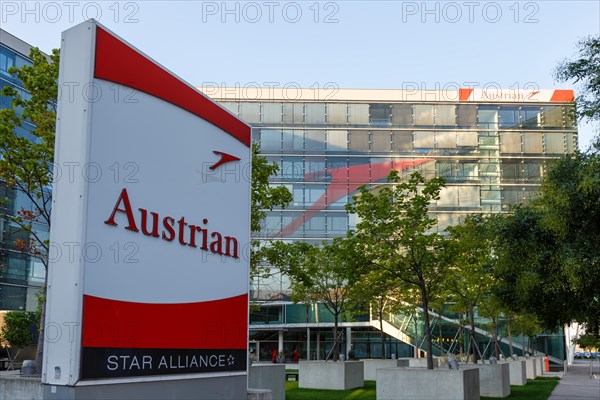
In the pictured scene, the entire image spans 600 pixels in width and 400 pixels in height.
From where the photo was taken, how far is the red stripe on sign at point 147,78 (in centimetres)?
706

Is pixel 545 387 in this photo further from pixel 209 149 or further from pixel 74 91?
pixel 74 91

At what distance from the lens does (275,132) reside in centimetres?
6375

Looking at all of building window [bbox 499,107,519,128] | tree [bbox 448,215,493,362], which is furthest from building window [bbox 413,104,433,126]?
tree [bbox 448,215,493,362]

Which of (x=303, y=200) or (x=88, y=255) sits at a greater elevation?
(x=303, y=200)

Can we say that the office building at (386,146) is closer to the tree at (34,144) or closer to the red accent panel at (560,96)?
the red accent panel at (560,96)

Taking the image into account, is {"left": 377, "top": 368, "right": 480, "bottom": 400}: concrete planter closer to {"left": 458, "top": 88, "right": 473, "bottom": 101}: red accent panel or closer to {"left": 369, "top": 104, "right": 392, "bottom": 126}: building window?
{"left": 369, "top": 104, "right": 392, "bottom": 126}: building window

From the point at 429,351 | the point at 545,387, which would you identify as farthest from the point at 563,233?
the point at 545,387

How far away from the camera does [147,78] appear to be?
25.4ft

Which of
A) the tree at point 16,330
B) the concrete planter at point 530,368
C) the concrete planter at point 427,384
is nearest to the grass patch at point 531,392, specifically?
the concrete planter at point 530,368

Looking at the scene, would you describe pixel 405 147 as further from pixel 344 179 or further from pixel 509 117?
pixel 509 117

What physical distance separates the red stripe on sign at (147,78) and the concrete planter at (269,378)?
1091cm

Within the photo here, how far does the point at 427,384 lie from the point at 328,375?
32.4ft

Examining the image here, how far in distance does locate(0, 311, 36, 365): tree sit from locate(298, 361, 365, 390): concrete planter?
2575 centimetres

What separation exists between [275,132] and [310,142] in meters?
3.28
